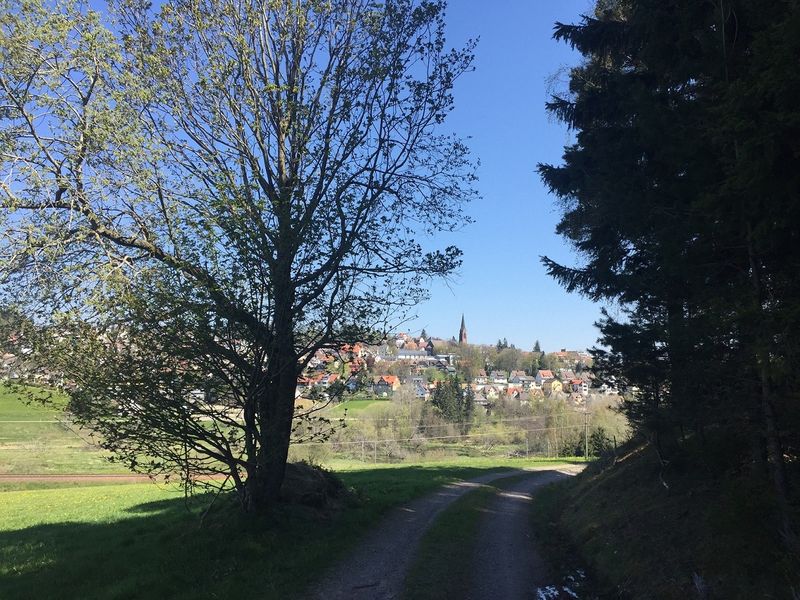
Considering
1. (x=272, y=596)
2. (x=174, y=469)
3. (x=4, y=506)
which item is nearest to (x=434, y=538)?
(x=272, y=596)

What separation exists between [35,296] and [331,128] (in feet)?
20.3

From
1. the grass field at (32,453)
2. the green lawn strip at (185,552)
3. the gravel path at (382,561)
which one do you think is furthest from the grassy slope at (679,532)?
the grass field at (32,453)

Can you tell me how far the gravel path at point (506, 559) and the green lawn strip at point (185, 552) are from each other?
226 centimetres

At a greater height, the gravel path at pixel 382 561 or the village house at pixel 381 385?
the village house at pixel 381 385

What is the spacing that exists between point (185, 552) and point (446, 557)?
13.5 ft

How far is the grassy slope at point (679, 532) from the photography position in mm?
→ 5266

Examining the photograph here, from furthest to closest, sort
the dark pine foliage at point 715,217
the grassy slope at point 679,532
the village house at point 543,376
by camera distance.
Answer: the village house at point 543,376, the grassy slope at point 679,532, the dark pine foliage at point 715,217

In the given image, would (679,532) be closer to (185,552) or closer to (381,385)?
(381,385)

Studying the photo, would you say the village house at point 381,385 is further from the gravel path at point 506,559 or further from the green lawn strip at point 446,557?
the gravel path at point 506,559

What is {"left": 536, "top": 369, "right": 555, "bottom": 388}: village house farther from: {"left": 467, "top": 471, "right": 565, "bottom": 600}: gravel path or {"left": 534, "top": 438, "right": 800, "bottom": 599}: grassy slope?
{"left": 534, "top": 438, "right": 800, "bottom": 599}: grassy slope

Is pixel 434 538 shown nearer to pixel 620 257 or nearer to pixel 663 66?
pixel 620 257

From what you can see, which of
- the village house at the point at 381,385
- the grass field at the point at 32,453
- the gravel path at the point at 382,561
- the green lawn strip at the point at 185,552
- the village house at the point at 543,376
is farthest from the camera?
the village house at the point at 543,376

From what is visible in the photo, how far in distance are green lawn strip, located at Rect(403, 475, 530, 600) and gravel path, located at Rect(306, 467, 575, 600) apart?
0.17m

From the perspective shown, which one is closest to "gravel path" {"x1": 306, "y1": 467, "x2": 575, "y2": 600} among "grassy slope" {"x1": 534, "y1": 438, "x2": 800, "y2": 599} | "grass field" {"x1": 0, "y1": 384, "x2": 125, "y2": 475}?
"grassy slope" {"x1": 534, "y1": 438, "x2": 800, "y2": 599}
